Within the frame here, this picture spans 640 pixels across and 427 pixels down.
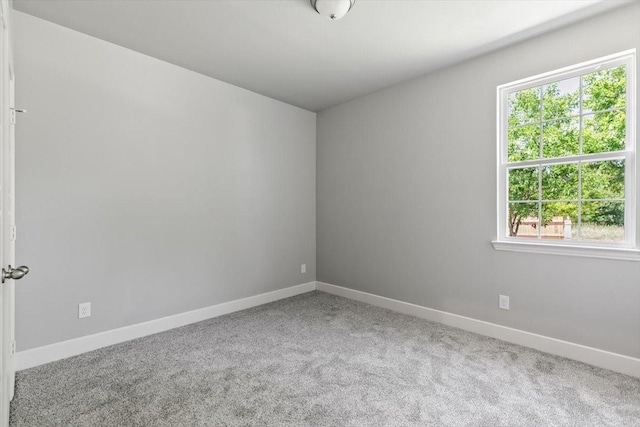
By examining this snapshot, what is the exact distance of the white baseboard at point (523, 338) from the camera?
7.57ft

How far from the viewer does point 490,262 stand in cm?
296

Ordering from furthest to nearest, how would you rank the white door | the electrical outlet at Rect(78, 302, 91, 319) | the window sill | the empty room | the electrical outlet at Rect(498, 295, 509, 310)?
the electrical outlet at Rect(498, 295, 509, 310) < the electrical outlet at Rect(78, 302, 91, 319) < the window sill < the empty room < the white door

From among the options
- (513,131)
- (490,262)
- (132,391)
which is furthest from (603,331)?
(132,391)

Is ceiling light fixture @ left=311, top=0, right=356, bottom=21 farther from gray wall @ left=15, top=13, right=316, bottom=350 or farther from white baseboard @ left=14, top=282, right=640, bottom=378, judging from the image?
white baseboard @ left=14, top=282, right=640, bottom=378

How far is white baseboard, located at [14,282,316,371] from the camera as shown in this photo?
7.78 feet

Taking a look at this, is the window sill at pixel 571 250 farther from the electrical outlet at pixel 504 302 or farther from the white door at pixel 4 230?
the white door at pixel 4 230

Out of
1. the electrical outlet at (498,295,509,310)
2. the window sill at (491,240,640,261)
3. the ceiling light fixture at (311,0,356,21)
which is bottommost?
the electrical outlet at (498,295,509,310)

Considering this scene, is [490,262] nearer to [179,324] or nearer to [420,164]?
[420,164]

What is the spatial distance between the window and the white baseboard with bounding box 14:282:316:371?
2.75m

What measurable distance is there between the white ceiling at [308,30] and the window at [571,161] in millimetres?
467

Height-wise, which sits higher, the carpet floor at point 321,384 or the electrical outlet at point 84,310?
the electrical outlet at point 84,310

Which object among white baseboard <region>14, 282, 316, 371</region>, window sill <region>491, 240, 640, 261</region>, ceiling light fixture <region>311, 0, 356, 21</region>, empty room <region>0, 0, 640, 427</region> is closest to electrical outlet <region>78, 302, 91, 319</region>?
empty room <region>0, 0, 640, 427</region>

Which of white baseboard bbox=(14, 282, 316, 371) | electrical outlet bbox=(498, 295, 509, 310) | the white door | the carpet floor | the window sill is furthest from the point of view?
electrical outlet bbox=(498, 295, 509, 310)

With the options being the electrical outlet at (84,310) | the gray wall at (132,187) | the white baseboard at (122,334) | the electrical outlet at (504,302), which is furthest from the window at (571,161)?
the electrical outlet at (84,310)
